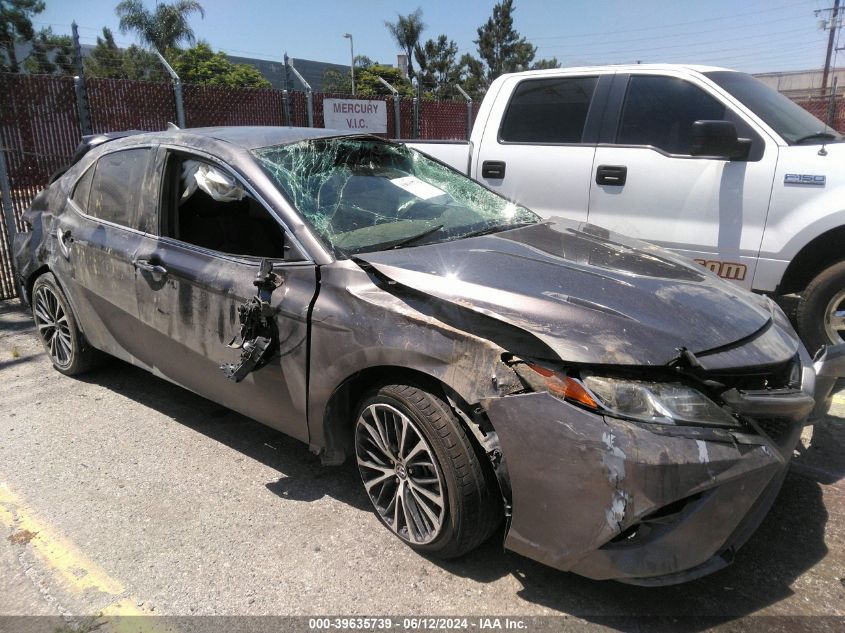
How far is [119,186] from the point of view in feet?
12.8

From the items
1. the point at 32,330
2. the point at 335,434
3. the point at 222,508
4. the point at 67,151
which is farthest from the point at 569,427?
the point at 67,151

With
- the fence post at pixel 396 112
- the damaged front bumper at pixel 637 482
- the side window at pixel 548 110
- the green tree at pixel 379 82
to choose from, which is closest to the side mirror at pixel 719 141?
the side window at pixel 548 110

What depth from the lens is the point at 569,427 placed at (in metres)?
2.11

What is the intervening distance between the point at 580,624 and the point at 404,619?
648mm

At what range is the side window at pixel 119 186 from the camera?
12.3 ft

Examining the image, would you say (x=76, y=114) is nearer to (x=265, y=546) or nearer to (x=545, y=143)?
(x=545, y=143)

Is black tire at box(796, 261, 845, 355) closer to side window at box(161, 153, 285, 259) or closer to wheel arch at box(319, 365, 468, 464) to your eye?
wheel arch at box(319, 365, 468, 464)

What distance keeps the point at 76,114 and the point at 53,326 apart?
25.1 feet

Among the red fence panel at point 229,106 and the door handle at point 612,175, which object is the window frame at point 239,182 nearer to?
the door handle at point 612,175

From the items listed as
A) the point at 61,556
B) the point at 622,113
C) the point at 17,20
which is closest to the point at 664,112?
the point at 622,113

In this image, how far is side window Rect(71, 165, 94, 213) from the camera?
4168mm

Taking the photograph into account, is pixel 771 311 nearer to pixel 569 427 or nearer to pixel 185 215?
pixel 569 427

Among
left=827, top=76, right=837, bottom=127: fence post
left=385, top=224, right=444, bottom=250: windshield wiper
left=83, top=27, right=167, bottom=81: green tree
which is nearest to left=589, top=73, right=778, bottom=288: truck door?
left=385, top=224, right=444, bottom=250: windshield wiper

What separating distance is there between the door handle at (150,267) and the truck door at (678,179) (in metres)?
3.30
